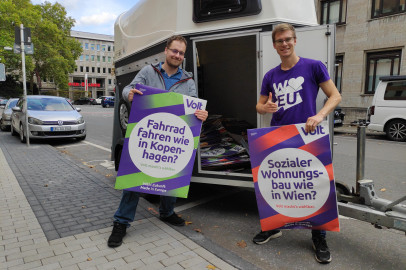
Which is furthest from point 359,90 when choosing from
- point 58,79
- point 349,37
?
point 58,79

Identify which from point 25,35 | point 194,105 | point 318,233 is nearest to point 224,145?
point 194,105

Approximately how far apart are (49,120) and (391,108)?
38.2 feet

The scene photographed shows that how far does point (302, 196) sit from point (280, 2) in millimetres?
2073

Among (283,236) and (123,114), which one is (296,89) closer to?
(283,236)

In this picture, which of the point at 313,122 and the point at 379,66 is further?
the point at 379,66

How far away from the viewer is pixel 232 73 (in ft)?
20.7

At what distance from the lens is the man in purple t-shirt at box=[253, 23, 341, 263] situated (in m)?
2.76

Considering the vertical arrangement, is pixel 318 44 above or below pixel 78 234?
above

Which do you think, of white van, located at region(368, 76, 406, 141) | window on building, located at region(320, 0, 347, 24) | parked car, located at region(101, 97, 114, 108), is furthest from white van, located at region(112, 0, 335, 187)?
parked car, located at region(101, 97, 114, 108)

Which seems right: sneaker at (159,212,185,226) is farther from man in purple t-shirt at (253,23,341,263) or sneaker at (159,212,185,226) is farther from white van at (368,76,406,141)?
white van at (368,76,406,141)

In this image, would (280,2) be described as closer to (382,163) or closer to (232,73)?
(232,73)

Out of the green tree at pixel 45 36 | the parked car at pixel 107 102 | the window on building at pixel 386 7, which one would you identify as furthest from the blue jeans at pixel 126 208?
the parked car at pixel 107 102

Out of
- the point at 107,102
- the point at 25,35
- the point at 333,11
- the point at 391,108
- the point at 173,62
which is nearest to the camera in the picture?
the point at 173,62

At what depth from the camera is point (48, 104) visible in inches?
423
